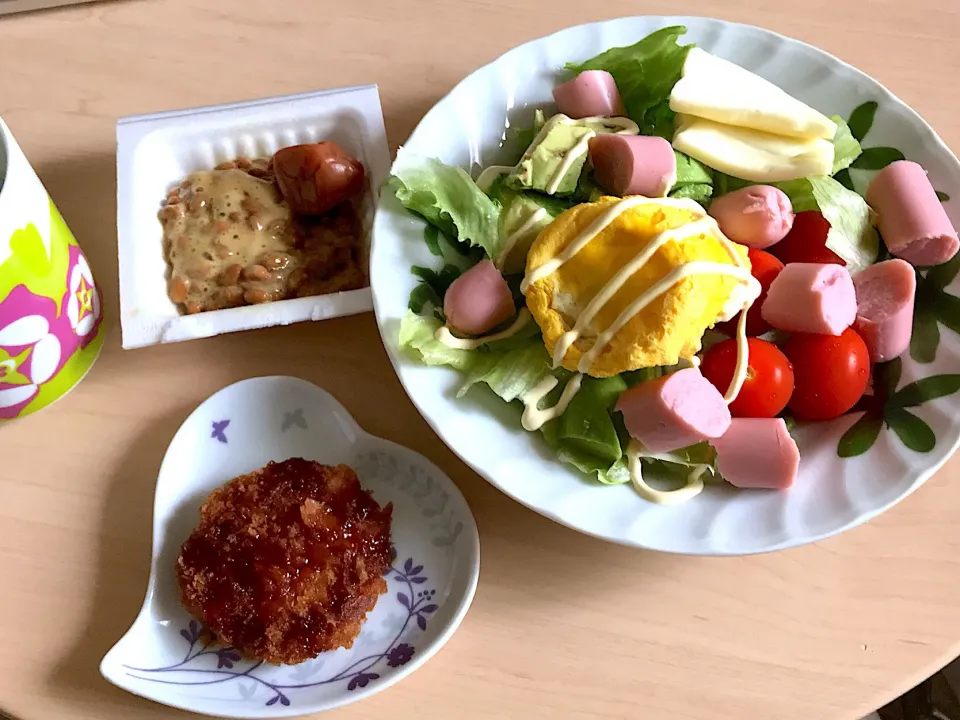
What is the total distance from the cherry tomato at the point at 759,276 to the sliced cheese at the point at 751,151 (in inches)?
4.1

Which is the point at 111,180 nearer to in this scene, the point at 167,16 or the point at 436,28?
the point at 167,16

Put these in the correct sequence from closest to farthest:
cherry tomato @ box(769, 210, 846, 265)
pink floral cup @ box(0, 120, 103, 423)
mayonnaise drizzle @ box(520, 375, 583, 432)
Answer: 1. pink floral cup @ box(0, 120, 103, 423)
2. mayonnaise drizzle @ box(520, 375, 583, 432)
3. cherry tomato @ box(769, 210, 846, 265)

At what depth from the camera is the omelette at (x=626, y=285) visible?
0.85 m

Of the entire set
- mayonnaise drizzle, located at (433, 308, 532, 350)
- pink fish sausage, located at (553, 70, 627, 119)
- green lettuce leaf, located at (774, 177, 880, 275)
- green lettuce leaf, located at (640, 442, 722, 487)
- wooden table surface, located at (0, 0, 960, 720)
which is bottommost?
wooden table surface, located at (0, 0, 960, 720)

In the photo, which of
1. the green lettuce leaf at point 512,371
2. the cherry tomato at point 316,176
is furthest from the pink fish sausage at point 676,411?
the cherry tomato at point 316,176

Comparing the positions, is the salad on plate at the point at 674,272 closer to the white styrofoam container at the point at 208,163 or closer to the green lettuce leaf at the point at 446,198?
the green lettuce leaf at the point at 446,198

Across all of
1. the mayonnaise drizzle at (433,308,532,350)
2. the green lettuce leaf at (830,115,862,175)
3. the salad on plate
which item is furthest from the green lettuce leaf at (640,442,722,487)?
the green lettuce leaf at (830,115,862,175)

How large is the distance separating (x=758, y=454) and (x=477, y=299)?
0.35m

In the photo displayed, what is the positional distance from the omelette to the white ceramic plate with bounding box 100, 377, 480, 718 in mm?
231

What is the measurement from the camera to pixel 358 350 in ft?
3.38

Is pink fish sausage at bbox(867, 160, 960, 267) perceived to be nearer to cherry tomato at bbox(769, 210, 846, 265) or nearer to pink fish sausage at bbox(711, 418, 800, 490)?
cherry tomato at bbox(769, 210, 846, 265)

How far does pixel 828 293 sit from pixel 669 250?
0.20 m

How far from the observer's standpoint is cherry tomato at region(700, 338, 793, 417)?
0.92 metres

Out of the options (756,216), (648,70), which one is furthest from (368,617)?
(648,70)
